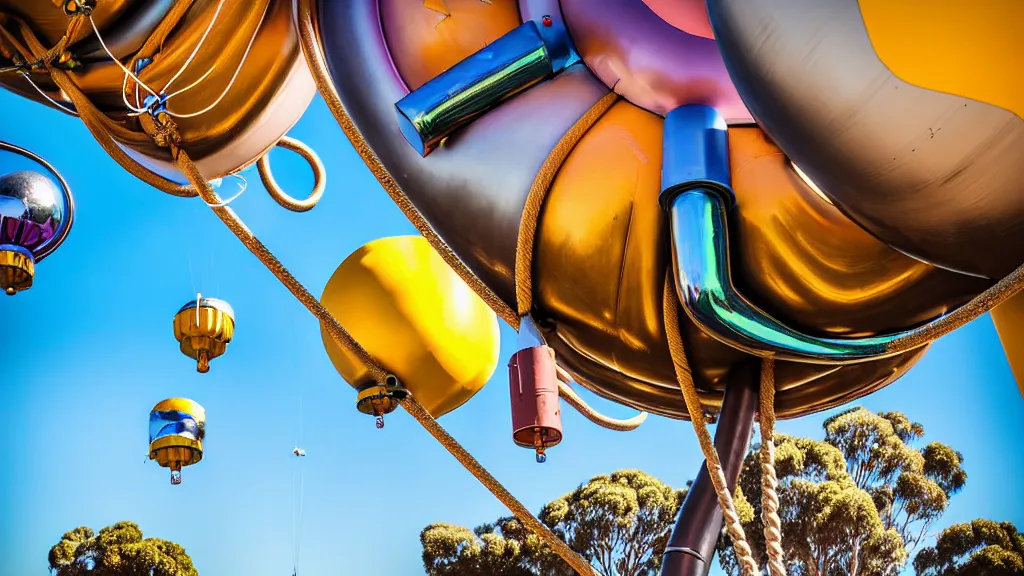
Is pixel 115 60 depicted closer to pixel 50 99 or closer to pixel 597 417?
pixel 50 99

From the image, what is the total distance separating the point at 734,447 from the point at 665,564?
0.23 metres

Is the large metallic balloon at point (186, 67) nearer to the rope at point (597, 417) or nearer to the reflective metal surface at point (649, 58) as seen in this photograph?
the reflective metal surface at point (649, 58)

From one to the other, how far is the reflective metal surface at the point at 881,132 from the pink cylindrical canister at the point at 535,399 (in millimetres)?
532

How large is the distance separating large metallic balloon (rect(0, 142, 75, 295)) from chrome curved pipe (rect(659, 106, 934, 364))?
176 cm

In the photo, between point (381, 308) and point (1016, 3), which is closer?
point (1016, 3)

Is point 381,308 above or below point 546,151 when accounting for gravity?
above

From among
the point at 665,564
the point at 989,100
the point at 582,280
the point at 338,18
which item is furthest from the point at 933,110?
the point at 338,18

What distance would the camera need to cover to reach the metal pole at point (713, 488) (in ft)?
6.27

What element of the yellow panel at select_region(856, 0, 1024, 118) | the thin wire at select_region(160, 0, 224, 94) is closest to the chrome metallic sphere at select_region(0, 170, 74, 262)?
the thin wire at select_region(160, 0, 224, 94)

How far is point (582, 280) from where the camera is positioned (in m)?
1.94

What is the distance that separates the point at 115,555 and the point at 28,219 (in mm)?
12311

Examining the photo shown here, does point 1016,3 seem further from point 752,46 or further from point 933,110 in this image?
point 752,46

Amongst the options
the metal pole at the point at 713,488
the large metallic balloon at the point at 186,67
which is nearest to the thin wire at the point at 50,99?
the large metallic balloon at the point at 186,67

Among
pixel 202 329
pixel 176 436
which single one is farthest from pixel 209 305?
pixel 176 436
